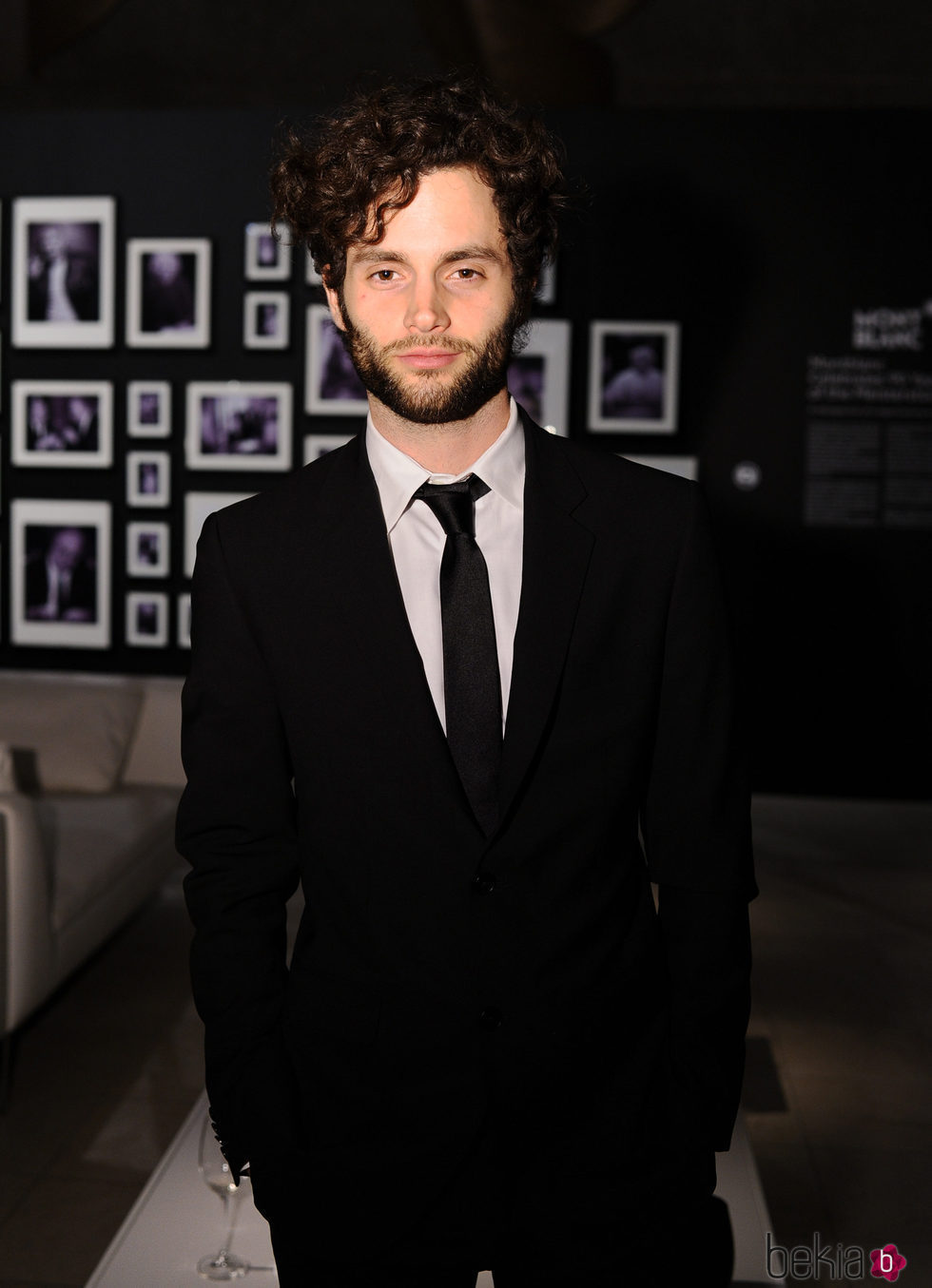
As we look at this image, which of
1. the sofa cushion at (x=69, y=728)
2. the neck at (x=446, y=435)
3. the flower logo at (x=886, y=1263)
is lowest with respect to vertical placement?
the flower logo at (x=886, y=1263)

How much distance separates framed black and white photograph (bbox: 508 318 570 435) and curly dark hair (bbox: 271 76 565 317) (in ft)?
13.7

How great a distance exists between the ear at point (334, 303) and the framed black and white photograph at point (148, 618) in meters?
4.66

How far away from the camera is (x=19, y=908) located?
3100 millimetres

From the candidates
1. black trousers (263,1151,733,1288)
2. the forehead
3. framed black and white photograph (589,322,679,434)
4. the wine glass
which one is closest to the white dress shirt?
the forehead

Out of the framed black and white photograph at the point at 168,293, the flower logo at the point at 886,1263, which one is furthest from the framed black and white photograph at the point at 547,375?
the flower logo at the point at 886,1263

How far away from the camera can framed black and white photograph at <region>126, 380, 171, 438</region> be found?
19.4ft

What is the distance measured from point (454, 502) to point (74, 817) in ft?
9.77

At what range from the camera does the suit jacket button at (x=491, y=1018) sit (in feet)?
4.50

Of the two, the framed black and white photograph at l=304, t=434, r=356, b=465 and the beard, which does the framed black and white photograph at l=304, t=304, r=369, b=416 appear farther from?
the beard

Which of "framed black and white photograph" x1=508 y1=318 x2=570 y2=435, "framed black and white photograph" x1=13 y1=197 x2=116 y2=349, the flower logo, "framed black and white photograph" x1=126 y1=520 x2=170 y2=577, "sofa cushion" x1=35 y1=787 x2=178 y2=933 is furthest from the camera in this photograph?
"framed black and white photograph" x1=126 y1=520 x2=170 y2=577

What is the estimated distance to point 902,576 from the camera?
562 cm

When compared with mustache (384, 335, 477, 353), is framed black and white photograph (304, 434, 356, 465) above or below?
above

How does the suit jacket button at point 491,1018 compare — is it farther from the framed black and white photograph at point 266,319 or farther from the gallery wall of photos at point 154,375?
the framed black and white photograph at point 266,319

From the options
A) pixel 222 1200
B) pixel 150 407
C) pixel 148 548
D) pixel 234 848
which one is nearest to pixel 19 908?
pixel 222 1200
